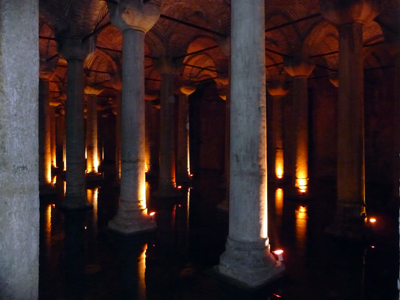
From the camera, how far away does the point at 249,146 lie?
4574 millimetres

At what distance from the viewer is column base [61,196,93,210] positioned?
9266 mm

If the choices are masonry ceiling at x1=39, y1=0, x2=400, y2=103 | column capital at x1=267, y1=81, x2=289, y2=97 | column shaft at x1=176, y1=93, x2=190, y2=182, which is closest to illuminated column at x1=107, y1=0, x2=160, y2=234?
masonry ceiling at x1=39, y1=0, x2=400, y2=103

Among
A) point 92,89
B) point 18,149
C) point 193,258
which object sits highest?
point 92,89

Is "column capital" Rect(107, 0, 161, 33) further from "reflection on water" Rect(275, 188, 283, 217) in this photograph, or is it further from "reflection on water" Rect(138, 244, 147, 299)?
"reflection on water" Rect(275, 188, 283, 217)

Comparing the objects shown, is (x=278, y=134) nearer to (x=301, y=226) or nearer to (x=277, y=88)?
(x=277, y=88)

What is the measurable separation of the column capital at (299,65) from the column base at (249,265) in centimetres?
832

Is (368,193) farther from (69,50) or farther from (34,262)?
(34,262)

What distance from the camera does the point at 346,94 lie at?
283 inches

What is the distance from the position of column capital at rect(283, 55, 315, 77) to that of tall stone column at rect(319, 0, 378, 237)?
399 centimetres

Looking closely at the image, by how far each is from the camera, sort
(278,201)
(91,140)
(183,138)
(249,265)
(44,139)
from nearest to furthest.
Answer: (249,265)
(278,201)
(44,139)
(183,138)
(91,140)

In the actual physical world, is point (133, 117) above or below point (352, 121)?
above

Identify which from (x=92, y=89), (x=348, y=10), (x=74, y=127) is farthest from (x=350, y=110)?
(x=92, y=89)

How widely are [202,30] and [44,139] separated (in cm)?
Result: 711

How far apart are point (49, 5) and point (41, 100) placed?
393 centimetres
